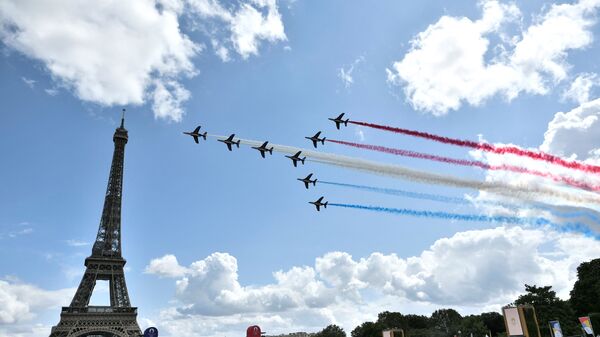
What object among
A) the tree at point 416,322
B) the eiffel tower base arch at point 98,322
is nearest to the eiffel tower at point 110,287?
the eiffel tower base arch at point 98,322

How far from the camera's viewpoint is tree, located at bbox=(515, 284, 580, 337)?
11456 cm

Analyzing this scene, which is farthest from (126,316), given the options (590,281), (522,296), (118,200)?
(590,281)

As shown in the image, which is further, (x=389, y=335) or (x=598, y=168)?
(x=389, y=335)

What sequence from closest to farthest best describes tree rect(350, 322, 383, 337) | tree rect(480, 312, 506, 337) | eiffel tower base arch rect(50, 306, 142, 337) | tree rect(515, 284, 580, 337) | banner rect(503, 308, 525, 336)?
banner rect(503, 308, 525, 336)
tree rect(515, 284, 580, 337)
eiffel tower base arch rect(50, 306, 142, 337)
tree rect(480, 312, 506, 337)
tree rect(350, 322, 383, 337)

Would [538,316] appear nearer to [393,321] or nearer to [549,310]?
[549,310]

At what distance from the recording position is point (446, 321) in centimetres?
18388

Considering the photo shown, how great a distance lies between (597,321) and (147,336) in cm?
12415

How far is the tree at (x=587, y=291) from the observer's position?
127m

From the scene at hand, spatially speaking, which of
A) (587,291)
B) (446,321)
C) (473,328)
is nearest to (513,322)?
(587,291)

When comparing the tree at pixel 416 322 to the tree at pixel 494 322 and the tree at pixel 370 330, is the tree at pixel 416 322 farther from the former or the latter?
the tree at pixel 494 322

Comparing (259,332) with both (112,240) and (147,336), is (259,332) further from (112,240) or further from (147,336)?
(112,240)

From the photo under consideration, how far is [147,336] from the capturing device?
2919cm

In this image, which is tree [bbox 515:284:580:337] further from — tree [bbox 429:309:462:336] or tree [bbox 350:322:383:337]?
tree [bbox 350:322:383:337]

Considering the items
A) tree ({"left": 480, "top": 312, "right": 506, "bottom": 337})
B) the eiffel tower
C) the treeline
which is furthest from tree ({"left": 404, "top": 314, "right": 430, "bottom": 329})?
the eiffel tower
